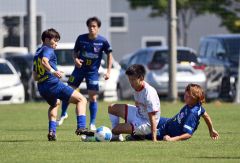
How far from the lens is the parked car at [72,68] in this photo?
100ft

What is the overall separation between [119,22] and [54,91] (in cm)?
3702

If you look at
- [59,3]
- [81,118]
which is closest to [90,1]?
[59,3]

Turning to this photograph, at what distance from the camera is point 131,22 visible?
52.4 m

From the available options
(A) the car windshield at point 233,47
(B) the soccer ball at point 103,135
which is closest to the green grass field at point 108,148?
(B) the soccer ball at point 103,135

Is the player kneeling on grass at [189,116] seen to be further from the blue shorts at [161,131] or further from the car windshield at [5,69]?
the car windshield at [5,69]

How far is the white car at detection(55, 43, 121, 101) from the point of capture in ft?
100

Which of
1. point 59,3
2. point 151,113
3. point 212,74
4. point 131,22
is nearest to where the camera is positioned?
point 151,113

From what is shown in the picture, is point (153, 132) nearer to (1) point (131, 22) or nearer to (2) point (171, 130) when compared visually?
(2) point (171, 130)

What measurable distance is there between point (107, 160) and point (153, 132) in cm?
274

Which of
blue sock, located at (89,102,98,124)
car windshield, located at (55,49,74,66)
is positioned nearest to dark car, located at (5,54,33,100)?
car windshield, located at (55,49,74,66)

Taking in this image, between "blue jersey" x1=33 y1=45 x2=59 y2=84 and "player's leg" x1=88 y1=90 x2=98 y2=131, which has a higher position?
"blue jersey" x1=33 y1=45 x2=59 y2=84

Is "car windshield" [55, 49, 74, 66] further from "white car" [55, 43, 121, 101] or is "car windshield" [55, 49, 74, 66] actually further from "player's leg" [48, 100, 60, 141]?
"player's leg" [48, 100, 60, 141]

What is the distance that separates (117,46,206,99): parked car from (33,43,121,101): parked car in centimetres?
40

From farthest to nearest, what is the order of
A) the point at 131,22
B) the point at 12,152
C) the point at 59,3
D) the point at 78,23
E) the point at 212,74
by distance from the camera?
the point at 131,22, the point at 59,3, the point at 78,23, the point at 212,74, the point at 12,152
